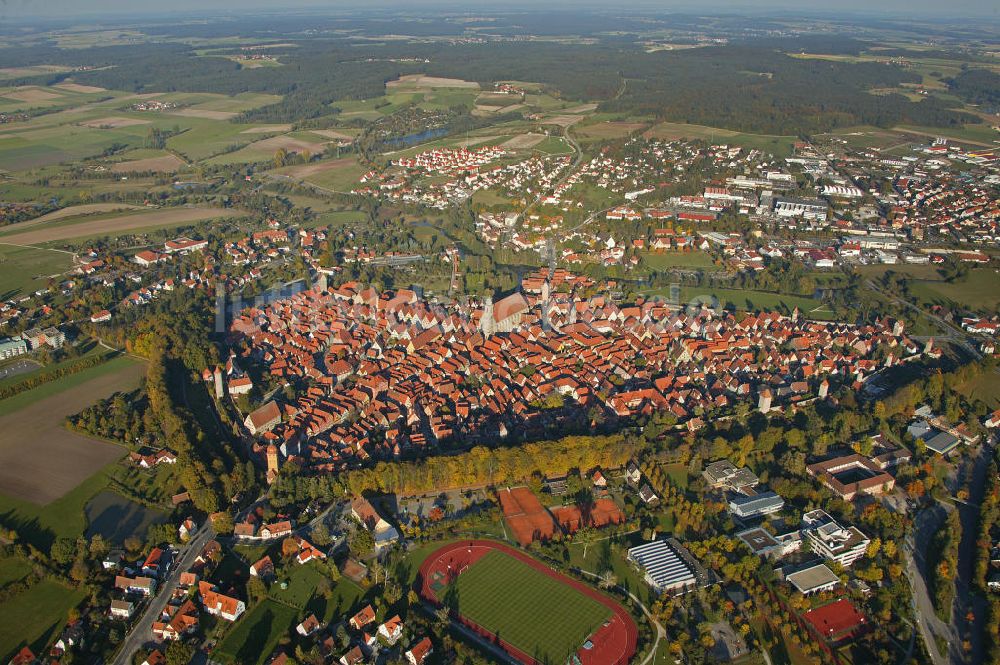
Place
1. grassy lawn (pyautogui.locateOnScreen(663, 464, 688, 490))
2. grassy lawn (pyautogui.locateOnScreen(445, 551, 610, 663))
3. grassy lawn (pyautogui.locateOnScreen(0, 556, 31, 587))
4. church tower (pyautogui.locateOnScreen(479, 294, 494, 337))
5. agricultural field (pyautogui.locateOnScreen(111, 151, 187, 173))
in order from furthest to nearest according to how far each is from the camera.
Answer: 1. agricultural field (pyautogui.locateOnScreen(111, 151, 187, 173))
2. church tower (pyautogui.locateOnScreen(479, 294, 494, 337))
3. grassy lawn (pyautogui.locateOnScreen(663, 464, 688, 490))
4. grassy lawn (pyautogui.locateOnScreen(0, 556, 31, 587))
5. grassy lawn (pyautogui.locateOnScreen(445, 551, 610, 663))

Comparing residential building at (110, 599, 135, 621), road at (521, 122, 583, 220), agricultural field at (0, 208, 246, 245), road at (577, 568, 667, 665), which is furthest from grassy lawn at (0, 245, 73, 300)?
road at (577, 568, 667, 665)

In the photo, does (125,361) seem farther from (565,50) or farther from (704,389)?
(565,50)

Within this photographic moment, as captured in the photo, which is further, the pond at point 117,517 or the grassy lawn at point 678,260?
the grassy lawn at point 678,260

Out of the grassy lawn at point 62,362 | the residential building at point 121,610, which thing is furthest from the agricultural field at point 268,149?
the residential building at point 121,610

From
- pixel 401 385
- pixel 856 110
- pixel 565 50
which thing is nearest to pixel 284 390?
pixel 401 385

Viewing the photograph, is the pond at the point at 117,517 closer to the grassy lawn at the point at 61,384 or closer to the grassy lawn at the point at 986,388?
the grassy lawn at the point at 61,384

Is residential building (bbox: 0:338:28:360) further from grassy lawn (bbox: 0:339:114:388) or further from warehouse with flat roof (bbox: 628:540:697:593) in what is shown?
warehouse with flat roof (bbox: 628:540:697:593)
